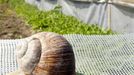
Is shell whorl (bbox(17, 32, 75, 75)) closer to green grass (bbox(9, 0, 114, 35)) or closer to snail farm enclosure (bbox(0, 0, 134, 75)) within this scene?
snail farm enclosure (bbox(0, 0, 134, 75))

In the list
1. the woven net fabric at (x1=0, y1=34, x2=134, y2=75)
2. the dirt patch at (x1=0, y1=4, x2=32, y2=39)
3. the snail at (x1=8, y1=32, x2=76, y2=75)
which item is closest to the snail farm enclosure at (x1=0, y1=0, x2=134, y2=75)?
the woven net fabric at (x1=0, y1=34, x2=134, y2=75)

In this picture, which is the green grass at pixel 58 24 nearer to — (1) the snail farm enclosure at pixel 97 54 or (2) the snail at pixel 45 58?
(1) the snail farm enclosure at pixel 97 54

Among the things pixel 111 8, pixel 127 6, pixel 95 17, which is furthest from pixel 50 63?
pixel 95 17

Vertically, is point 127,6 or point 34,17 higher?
point 127,6

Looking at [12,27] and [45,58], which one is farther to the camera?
[12,27]

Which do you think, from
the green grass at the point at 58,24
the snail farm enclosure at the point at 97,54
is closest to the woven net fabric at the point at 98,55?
the snail farm enclosure at the point at 97,54

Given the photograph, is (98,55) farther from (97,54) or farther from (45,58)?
(45,58)

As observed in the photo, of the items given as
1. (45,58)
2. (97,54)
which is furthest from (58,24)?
(45,58)

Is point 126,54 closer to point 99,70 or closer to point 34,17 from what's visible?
point 99,70

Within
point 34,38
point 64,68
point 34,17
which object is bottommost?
point 34,17
